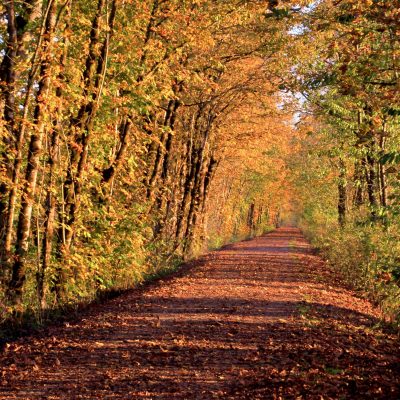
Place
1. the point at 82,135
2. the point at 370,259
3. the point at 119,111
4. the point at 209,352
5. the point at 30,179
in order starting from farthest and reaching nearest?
the point at 370,259 → the point at 119,111 → the point at 82,135 → the point at 30,179 → the point at 209,352

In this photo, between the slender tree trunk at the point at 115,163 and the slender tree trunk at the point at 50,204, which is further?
the slender tree trunk at the point at 115,163

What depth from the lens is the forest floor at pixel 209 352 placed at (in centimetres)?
577

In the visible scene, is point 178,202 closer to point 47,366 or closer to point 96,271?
point 96,271

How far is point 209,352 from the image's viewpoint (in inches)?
287

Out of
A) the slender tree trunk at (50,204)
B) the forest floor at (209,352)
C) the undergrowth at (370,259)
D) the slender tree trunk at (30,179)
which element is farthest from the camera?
the undergrowth at (370,259)

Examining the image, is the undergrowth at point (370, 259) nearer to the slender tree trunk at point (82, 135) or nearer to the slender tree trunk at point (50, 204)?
the slender tree trunk at point (82, 135)

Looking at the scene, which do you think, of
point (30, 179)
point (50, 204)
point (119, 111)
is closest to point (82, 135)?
point (119, 111)

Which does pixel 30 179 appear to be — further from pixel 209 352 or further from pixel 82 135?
pixel 209 352

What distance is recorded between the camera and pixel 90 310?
10773 mm

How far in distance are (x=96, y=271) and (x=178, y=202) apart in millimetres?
12841

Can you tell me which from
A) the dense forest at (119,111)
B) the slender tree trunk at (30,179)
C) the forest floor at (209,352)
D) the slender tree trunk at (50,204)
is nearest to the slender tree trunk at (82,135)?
the dense forest at (119,111)

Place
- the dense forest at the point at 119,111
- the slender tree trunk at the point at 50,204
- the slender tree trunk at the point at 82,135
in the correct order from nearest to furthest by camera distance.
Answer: the dense forest at the point at 119,111, the slender tree trunk at the point at 50,204, the slender tree trunk at the point at 82,135

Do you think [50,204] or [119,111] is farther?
[119,111]

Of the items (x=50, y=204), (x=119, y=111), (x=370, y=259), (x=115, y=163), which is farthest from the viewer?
(x=370, y=259)
